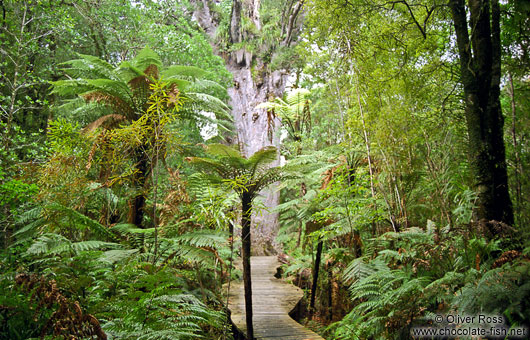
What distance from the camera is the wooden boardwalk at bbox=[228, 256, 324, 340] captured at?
3135mm

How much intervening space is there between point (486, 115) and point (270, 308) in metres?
3.21

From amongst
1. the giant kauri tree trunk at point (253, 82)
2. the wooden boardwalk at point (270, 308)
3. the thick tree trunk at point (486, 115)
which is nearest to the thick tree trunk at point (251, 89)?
the giant kauri tree trunk at point (253, 82)

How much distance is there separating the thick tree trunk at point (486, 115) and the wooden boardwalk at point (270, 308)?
205 cm

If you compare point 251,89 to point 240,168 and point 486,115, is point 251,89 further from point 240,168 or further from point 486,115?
point 486,115

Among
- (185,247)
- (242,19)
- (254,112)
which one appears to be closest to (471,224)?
(185,247)

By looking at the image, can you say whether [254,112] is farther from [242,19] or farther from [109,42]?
[109,42]

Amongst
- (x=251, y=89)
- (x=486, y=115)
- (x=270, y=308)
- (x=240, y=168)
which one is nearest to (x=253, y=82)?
(x=251, y=89)

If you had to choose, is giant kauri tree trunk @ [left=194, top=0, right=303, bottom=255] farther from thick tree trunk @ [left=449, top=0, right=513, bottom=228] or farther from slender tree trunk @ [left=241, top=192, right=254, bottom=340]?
thick tree trunk @ [left=449, top=0, right=513, bottom=228]

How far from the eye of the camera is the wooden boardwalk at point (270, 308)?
10.3 ft

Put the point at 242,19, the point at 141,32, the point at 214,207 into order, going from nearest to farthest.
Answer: the point at 214,207
the point at 141,32
the point at 242,19

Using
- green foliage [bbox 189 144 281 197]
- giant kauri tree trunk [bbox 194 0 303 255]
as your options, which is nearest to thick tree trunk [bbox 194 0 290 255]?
giant kauri tree trunk [bbox 194 0 303 255]

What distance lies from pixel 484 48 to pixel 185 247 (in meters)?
3.27

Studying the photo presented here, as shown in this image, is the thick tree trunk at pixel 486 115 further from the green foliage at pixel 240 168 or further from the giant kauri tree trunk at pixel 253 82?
the giant kauri tree trunk at pixel 253 82

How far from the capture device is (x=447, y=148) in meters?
3.36
